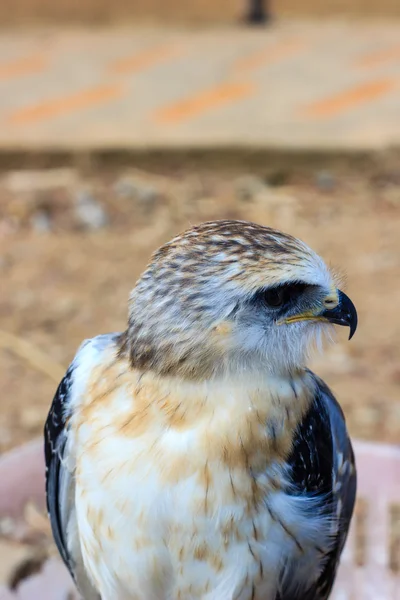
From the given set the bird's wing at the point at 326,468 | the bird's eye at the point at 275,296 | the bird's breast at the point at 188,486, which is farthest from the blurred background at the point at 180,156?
the bird's eye at the point at 275,296

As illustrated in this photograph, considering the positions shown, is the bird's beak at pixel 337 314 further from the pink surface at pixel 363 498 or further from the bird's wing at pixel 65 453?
the pink surface at pixel 363 498

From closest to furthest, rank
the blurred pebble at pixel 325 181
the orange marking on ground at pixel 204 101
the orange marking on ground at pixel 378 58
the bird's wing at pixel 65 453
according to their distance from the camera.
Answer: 1. the bird's wing at pixel 65 453
2. the blurred pebble at pixel 325 181
3. the orange marking on ground at pixel 204 101
4. the orange marking on ground at pixel 378 58

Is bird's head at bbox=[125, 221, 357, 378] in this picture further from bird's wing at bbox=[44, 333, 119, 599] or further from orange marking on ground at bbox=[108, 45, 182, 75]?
orange marking on ground at bbox=[108, 45, 182, 75]

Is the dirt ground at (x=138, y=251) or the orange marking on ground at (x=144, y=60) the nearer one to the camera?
the dirt ground at (x=138, y=251)

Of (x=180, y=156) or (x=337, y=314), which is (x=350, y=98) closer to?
(x=180, y=156)

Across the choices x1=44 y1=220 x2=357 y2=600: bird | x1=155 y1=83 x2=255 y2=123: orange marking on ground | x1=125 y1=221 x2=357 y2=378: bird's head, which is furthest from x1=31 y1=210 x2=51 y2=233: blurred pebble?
x1=125 y1=221 x2=357 y2=378: bird's head

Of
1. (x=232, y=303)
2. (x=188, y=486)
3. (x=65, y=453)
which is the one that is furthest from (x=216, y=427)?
(x=65, y=453)
